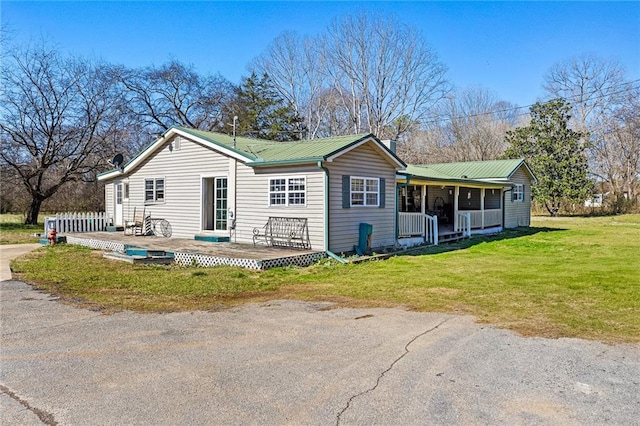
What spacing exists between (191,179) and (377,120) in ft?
74.0

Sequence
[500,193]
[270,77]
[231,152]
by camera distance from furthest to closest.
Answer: [270,77] → [500,193] → [231,152]

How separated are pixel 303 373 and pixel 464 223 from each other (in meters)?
15.7

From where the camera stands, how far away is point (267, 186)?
1309 cm

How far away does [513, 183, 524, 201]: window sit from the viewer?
24.5 metres

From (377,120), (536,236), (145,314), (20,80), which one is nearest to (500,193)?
(536,236)

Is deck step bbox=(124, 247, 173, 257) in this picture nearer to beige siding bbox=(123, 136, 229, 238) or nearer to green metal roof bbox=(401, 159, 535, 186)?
beige siding bbox=(123, 136, 229, 238)

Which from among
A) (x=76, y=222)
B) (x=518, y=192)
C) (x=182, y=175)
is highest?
(x=182, y=175)

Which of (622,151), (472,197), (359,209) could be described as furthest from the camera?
(622,151)

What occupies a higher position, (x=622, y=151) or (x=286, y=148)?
(x=622, y=151)

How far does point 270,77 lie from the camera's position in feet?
123

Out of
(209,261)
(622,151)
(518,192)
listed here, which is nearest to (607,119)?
(622,151)

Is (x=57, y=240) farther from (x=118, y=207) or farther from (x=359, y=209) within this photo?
(x=359, y=209)

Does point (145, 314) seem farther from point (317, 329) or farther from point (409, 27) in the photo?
point (409, 27)

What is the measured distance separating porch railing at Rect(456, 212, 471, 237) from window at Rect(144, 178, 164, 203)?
11.4 metres
